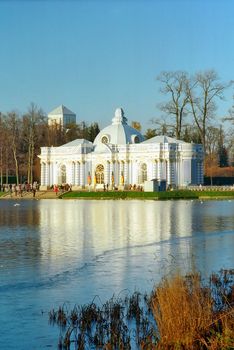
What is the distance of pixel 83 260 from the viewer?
17.6 metres

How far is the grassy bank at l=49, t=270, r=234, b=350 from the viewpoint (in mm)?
8820

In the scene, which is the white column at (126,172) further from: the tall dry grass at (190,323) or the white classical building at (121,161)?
the tall dry grass at (190,323)

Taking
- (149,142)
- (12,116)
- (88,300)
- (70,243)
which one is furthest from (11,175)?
(88,300)

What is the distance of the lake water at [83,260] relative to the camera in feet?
37.7

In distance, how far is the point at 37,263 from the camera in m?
17.0

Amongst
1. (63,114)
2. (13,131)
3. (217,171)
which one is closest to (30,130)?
(13,131)

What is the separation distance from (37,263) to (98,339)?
7362 millimetres

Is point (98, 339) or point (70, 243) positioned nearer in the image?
point (98, 339)

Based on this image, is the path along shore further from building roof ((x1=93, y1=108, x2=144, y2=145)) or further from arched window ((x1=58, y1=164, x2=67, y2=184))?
building roof ((x1=93, y1=108, x2=144, y2=145))

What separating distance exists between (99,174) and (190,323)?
236 feet

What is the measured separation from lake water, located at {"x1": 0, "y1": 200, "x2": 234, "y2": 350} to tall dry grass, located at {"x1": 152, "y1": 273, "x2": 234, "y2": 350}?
1366 mm

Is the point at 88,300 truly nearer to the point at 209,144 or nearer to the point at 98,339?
the point at 98,339

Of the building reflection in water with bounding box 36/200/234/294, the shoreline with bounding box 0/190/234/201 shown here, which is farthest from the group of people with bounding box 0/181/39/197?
the building reflection in water with bounding box 36/200/234/294

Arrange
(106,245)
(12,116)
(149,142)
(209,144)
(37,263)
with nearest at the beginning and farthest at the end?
(37,263), (106,245), (149,142), (12,116), (209,144)
